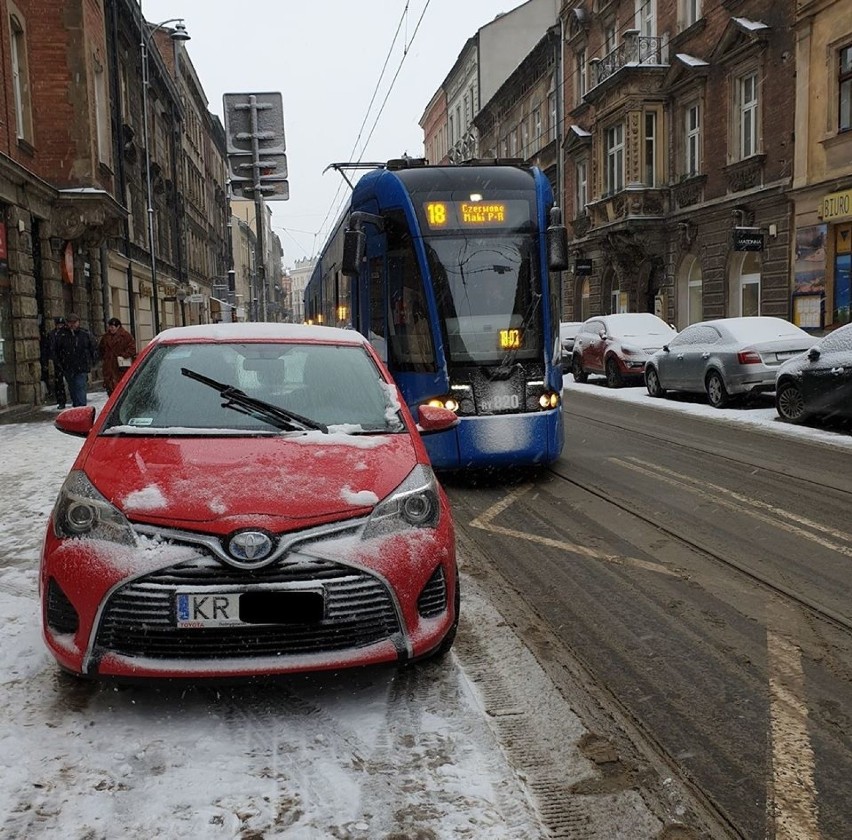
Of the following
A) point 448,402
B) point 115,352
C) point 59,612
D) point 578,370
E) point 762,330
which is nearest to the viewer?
point 59,612

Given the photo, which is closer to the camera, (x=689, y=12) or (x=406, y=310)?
(x=406, y=310)

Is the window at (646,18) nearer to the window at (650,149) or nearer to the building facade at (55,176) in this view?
the window at (650,149)

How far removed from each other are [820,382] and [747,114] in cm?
1466

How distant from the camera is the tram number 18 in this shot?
8375 millimetres

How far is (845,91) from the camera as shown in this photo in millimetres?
19609

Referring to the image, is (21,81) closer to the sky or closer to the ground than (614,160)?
closer to the ground

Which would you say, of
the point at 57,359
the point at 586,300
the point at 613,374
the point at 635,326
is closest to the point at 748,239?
the point at 635,326

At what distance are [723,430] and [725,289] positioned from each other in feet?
44.8

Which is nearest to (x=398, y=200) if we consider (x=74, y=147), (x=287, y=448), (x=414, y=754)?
(x=287, y=448)

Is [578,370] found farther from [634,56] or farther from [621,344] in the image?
[634,56]

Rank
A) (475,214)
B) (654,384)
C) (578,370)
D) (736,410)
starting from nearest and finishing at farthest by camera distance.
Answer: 1. (475,214)
2. (736,410)
3. (654,384)
4. (578,370)

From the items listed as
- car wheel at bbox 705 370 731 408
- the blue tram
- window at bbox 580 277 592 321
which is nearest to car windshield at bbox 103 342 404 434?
the blue tram

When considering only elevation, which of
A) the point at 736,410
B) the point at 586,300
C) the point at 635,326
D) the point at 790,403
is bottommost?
the point at 736,410

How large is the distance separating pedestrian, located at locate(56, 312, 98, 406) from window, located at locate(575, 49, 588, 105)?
2494cm
